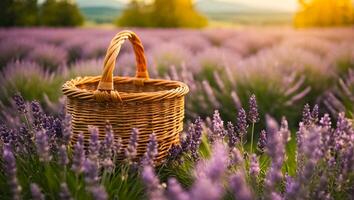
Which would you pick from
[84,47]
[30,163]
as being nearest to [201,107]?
[30,163]

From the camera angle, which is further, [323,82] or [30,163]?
[323,82]

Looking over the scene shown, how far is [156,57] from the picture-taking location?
571 centimetres

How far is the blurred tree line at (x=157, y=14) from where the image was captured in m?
24.7

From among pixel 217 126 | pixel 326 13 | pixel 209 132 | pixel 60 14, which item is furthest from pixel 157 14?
pixel 217 126

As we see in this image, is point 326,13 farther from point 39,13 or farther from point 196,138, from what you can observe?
point 196,138

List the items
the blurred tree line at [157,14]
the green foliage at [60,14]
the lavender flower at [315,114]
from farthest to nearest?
the blurred tree line at [157,14], the green foliage at [60,14], the lavender flower at [315,114]

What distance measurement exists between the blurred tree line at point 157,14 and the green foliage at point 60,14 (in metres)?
2.95

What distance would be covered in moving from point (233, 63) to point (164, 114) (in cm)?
Result: 271

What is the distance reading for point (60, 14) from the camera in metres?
22.3

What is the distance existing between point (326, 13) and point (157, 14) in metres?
8.38

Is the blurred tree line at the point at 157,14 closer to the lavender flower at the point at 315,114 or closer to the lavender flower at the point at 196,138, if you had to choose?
the lavender flower at the point at 196,138

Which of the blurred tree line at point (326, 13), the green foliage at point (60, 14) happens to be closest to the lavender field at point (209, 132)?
the green foliage at point (60, 14)

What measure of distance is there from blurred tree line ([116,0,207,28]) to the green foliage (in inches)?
116

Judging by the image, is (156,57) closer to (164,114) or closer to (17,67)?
(17,67)
